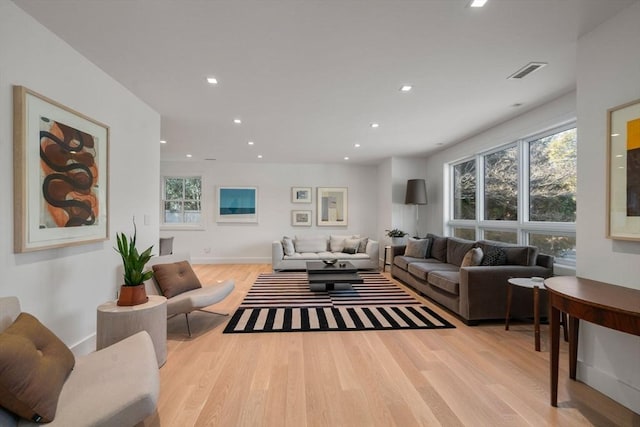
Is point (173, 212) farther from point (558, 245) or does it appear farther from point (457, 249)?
point (558, 245)

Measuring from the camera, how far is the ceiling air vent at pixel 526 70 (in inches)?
100

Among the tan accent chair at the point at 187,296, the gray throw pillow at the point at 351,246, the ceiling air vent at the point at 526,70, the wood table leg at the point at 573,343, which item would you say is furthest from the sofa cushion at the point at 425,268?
the tan accent chair at the point at 187,296

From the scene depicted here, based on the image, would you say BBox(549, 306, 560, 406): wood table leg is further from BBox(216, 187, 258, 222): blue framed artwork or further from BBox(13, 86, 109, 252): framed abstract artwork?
BBox(216, 187, 258, 222): blue framed artwork

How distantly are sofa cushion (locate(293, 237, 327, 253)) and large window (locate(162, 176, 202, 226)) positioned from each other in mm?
2509

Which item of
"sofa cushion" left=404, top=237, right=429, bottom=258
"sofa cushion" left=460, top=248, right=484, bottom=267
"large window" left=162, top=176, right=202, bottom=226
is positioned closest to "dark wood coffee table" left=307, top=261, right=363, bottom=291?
"sofa cushion" left=404, top=237, right=429, bottom=258

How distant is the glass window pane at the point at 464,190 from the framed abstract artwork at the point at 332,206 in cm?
256

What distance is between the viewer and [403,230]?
6.59 meters

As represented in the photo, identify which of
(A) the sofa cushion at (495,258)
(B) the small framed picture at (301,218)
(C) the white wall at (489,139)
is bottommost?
(A) the sofa cushion at (495,258)

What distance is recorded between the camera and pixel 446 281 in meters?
3.61

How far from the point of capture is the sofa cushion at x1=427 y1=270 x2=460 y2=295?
3460mm

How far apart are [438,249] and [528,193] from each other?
1643mm

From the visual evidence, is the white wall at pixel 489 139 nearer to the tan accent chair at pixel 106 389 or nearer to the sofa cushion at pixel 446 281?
the sofa cushion at pixel 446 281

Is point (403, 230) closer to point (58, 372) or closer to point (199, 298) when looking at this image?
point (199, 298)

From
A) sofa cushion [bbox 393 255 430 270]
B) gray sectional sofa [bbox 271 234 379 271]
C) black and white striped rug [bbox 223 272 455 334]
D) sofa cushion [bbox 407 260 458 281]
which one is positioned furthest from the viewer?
gray sectional sofa [bbox 271 234 379 271]
